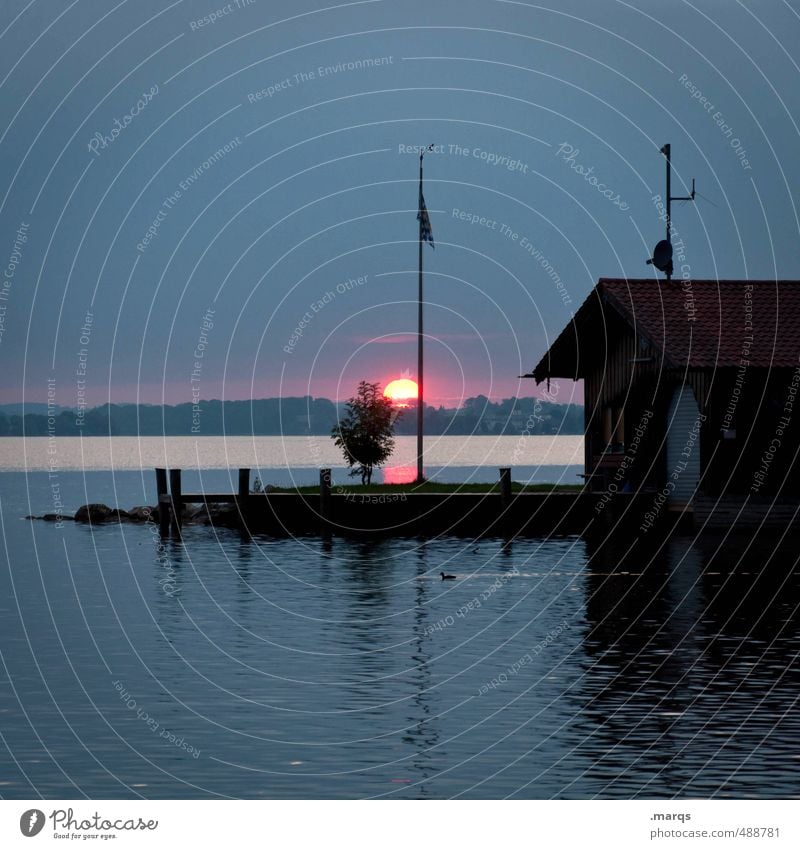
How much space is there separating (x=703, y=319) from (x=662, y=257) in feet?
13.0

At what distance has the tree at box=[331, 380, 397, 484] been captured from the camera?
71.9m

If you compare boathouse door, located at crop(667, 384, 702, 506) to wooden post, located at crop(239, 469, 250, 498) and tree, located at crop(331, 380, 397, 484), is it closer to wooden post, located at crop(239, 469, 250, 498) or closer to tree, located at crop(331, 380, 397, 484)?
wooden post, located at crop(239, 469, 250, 498)

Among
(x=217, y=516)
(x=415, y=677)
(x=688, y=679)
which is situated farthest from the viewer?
(x=217, y=516)

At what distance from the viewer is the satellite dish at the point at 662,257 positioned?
164 feet

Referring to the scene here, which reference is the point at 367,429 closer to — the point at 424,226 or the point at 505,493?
the point at 424,226

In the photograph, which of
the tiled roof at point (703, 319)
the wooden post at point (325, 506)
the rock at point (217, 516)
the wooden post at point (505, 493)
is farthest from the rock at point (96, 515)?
the tiled roof at point (703, 319)

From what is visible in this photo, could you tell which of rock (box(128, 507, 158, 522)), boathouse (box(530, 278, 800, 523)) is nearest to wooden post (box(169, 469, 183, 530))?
rock (box(128, 507, 158, 522))

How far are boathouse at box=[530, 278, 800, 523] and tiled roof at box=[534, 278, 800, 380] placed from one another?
38 mm

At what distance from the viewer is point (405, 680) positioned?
20812mm

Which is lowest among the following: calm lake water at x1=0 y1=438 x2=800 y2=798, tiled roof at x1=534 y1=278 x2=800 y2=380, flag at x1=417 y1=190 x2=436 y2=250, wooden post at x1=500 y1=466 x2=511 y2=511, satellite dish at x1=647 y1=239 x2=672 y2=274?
calm lake water at x1=0 y1=438 x2=800 y2=798

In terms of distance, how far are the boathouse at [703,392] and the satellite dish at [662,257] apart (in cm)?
75

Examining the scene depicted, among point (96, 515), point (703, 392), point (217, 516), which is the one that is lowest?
point (96, 515)

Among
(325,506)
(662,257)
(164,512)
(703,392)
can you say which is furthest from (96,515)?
(703,392)
